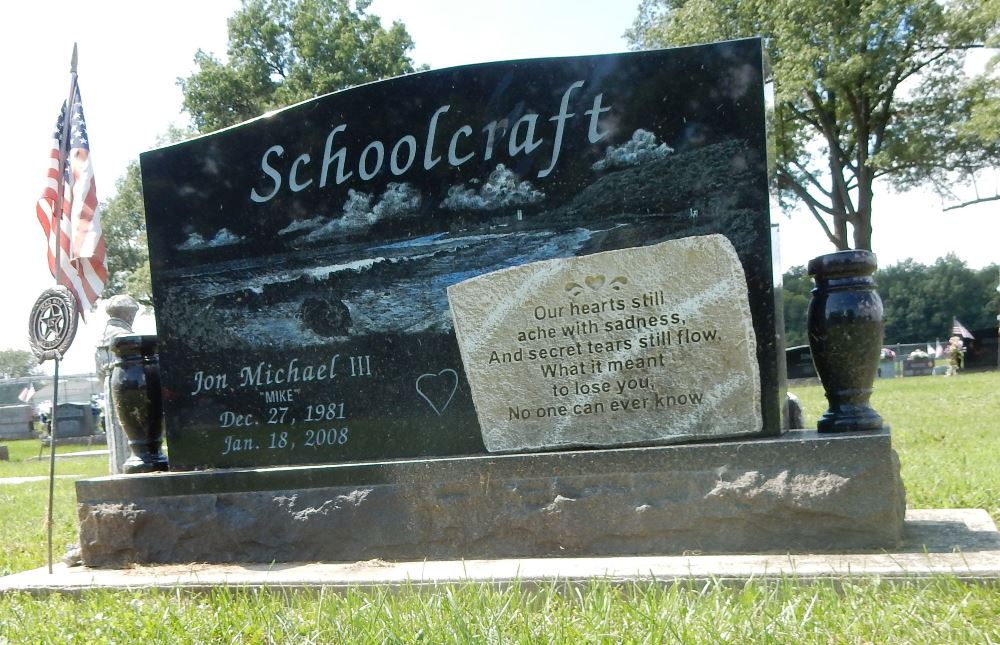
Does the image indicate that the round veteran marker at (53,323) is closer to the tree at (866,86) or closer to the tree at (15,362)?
the tree at (866,86)

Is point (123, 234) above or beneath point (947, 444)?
above

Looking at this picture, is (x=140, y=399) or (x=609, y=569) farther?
(x=140, y=399)

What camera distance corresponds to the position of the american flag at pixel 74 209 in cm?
514

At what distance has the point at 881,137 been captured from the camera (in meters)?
23.8

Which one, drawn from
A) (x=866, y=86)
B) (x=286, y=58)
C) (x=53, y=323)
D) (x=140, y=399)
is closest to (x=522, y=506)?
(x=140, y=399)

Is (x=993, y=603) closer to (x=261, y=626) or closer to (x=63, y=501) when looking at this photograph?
(x=261, y=626)

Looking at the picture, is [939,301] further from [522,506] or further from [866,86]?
[522,506]

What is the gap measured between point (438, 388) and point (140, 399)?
68.6 inches

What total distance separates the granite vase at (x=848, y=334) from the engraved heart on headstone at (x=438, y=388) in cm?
159

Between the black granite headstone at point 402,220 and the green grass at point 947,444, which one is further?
the green grass at point 947,444

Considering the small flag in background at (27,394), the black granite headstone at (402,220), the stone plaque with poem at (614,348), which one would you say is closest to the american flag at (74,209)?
the black granite headstone at (402,220)

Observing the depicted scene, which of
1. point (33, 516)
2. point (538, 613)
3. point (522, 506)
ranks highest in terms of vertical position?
point (522, 506)

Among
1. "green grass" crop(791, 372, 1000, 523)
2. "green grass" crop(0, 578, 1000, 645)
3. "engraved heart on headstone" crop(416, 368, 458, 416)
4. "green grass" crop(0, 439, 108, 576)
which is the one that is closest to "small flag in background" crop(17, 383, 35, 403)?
"green grass" crop(0, 439, 108, 576)

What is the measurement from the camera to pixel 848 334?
3.79 metres
